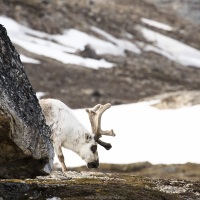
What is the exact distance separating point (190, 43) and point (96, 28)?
47.8ft

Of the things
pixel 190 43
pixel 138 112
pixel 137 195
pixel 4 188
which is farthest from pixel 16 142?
pixel 190 43

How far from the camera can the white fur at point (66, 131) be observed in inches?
565

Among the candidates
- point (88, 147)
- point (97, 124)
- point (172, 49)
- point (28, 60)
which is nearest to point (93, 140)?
point (88, 147)

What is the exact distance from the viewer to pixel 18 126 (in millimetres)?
7652

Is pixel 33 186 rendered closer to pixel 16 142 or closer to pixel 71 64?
pixel 16 142

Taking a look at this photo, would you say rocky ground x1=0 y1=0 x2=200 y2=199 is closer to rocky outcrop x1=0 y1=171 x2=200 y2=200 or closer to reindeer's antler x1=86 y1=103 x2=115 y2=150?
reindeer's antler x1=86 y1=103 x2=115 y2=150

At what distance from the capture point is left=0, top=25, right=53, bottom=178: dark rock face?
748 centimetres

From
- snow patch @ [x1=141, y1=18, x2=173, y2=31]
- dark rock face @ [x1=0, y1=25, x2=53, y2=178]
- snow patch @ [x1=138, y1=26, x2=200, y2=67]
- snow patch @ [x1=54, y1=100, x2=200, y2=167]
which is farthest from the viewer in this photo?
snow patch @ [x1=141, y1=18, x2=173, y2=31]

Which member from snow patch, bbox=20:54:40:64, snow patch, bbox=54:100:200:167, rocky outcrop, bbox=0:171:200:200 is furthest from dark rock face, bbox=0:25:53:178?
snow patch, bbox=20:54:40:64

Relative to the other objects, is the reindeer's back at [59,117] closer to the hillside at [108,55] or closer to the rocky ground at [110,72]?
the rocky ground at [110,72]

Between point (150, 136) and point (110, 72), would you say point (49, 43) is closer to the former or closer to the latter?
point (110, 72)

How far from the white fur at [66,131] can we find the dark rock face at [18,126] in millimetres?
5803

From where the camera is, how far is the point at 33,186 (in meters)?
8.78

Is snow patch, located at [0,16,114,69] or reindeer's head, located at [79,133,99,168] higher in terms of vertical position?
snow patch, located at [0,16,114,69]
